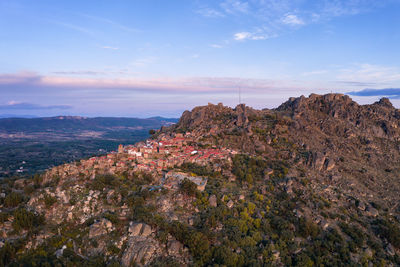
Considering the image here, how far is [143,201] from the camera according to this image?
75.0ft

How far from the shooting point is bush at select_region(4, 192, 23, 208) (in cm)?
2167

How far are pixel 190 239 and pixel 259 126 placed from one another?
99.9 feet

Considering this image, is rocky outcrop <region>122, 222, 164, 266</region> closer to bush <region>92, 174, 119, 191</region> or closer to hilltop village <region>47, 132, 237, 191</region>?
hilltop village <region>47, 132, 237, 191</region>

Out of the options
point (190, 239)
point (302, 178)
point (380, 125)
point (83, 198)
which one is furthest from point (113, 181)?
point (380, 125)

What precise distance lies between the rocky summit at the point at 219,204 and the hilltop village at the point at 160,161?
0.16m

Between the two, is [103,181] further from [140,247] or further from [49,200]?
[140,247]

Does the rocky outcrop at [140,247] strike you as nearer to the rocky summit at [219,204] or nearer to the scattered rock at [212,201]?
the rocky summit at [219,204]

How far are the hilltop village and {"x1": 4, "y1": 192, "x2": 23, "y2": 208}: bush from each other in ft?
14.0

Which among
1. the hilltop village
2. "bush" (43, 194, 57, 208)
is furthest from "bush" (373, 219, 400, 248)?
"bush" (43, 194, 57, 208)

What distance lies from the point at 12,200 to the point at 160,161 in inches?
637

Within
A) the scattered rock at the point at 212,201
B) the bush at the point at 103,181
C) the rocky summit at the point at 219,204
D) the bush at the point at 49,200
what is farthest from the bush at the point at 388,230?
the bush at the point at 49,200

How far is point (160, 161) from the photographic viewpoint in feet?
105

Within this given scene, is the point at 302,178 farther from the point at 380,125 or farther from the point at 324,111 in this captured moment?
the point at 380,125

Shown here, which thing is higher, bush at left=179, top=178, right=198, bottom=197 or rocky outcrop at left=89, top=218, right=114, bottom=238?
bush at left=179, top=178, right=198, bottom=197
